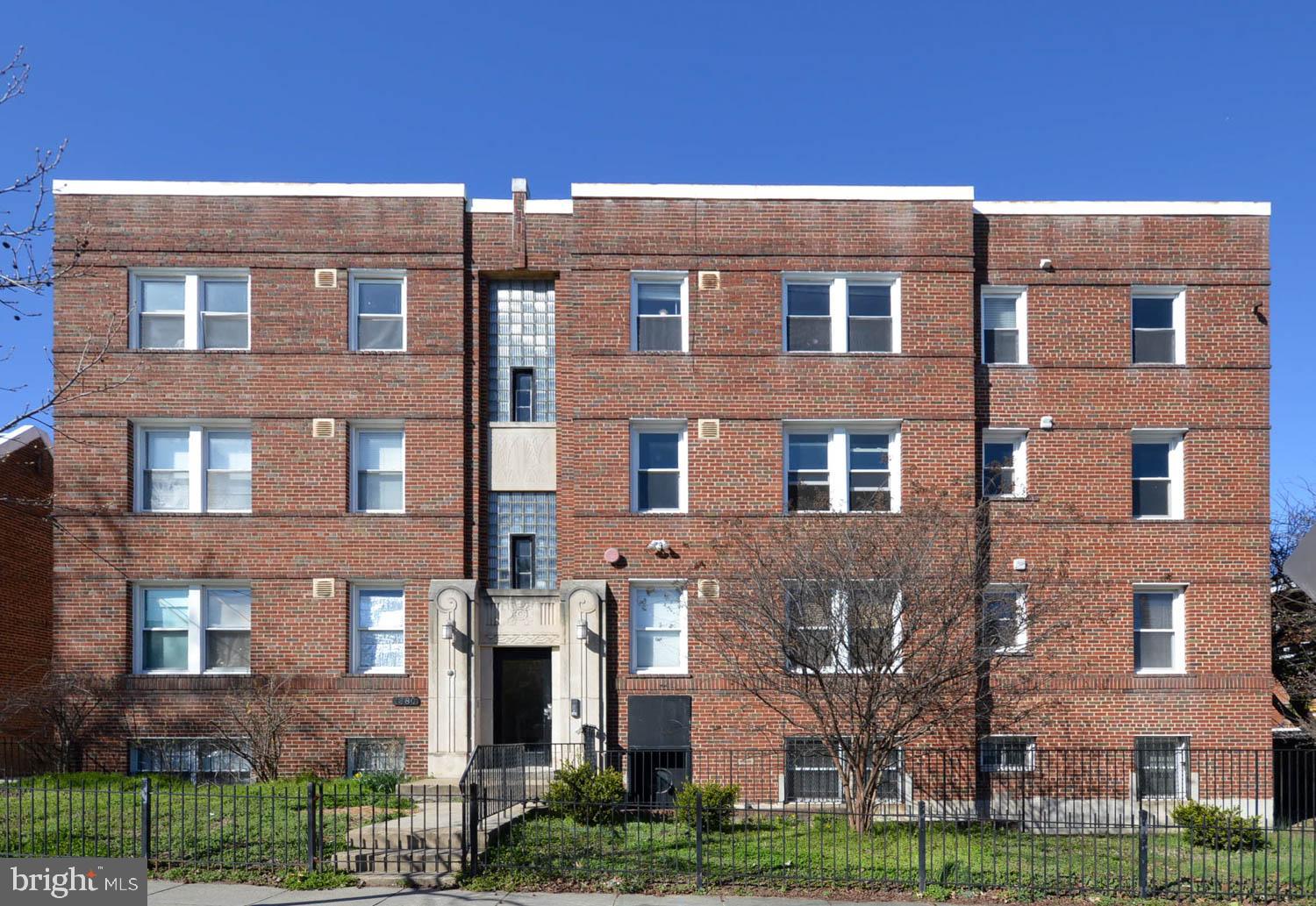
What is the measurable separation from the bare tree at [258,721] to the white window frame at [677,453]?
6.26 m

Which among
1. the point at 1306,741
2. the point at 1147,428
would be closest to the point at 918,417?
the point at 1147,428

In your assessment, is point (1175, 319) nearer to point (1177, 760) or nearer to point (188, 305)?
point (1177, 760)

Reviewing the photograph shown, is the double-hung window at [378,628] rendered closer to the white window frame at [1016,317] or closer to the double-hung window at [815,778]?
the double-hung window at [815,778]

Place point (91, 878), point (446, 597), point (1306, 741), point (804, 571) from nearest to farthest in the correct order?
point (91, 878), point (804, 571), point (446, 597), point (1306, 741)

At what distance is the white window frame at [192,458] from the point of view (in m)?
19.0

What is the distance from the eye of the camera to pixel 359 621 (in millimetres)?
19078

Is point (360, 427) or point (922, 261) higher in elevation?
point (922, 261)

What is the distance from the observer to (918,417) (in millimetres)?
19109

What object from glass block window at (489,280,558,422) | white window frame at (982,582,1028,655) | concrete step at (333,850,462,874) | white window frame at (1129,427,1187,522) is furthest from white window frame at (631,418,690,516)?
white window frame at (1129,427,1187,522)

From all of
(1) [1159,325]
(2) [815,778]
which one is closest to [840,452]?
(2) [815,778]

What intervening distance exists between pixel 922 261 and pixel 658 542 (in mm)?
6332

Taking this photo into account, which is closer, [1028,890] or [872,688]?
[1028,890]

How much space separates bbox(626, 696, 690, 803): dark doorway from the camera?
18.1 metres

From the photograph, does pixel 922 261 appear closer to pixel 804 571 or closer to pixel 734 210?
pixel 734 210
